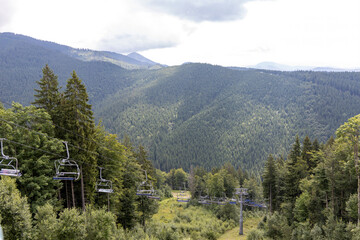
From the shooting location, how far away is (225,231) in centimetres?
5425

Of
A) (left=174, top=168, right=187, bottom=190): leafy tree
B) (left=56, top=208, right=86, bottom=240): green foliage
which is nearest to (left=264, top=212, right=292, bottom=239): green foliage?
(left=56, top=208, right=86, bottom=240): green foliage

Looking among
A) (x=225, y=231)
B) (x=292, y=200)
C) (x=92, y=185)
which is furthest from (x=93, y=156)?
(x=225, y=231)

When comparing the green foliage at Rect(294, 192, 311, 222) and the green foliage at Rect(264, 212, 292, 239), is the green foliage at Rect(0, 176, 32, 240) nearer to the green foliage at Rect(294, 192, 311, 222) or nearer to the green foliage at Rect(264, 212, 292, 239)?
the green foliage at Rect(264, 212, 292, 239)

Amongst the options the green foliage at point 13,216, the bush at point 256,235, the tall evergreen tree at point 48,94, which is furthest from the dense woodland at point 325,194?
the tall evergreen tree at point 48,94

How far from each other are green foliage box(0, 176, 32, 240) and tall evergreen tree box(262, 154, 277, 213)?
43115 millimetres

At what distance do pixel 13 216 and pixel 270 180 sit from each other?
1747 inches

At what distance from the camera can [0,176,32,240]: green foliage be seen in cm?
1805

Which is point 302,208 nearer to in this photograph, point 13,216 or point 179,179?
point 13,216

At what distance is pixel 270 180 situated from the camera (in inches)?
1999

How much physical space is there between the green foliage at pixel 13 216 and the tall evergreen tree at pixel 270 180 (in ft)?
141

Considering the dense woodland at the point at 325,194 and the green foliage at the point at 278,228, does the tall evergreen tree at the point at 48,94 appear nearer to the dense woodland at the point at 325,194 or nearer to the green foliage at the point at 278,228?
the dense woodland at the point at 325,194

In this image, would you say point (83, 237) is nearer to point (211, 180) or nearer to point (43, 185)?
point (43, 185)

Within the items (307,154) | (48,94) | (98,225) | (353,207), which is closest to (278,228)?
(353,207)

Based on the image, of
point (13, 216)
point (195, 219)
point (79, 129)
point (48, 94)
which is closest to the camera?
point (13, 216)
